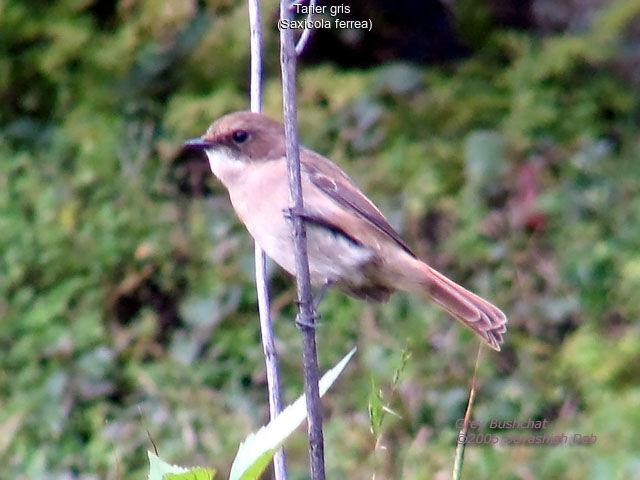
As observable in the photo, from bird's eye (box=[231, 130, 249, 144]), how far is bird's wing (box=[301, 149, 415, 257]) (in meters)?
0.22

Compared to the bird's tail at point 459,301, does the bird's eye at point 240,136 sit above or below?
above

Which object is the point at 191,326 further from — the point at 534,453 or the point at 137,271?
the point at 534,453

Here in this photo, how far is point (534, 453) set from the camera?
191 inches

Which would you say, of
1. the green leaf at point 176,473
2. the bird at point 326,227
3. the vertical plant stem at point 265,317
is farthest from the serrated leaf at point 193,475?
the bird at point 326,227

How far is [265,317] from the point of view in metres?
2.36

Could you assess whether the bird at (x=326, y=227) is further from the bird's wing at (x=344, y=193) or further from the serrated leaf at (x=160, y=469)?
the serrated leaf at (x=160, y=469)

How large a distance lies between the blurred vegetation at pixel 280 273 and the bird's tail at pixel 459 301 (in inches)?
42.6

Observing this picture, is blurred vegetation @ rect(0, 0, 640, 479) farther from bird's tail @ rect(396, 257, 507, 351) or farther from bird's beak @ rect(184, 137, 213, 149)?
bird's beak @ rect(184, 137, 213, 149)

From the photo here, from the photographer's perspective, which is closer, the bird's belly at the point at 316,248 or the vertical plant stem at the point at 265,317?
the vertical plant stem at the point at 265,317

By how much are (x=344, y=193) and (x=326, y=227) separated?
0.35m

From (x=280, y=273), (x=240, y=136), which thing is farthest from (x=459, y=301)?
(x=280, y=273)

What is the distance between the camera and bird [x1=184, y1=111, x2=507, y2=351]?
3430 millimetres

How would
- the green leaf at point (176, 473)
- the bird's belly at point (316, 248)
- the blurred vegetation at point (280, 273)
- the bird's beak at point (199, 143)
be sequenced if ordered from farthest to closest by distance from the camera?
the blurred vegetation at point (280, 273)
the bird's beak at point (199, 143)
the bird's belly at point (316, 248)
the green leaf at point (176, 473)

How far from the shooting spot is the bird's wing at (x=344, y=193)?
12.3 feet
